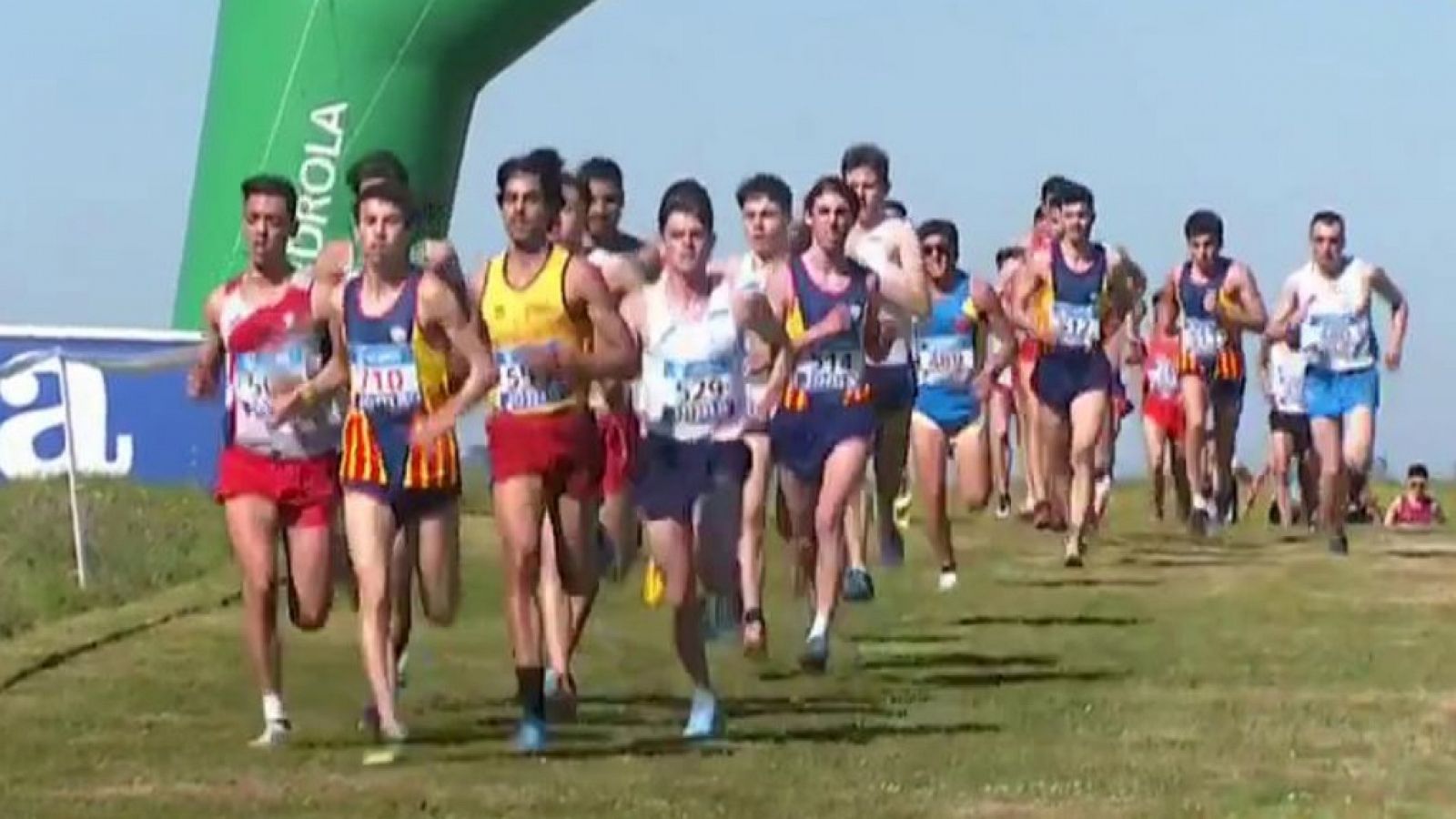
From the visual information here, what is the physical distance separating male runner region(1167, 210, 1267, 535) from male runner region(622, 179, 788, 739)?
8.42 m

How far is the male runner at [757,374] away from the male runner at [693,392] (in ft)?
0.43

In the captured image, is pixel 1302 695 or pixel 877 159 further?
pixel 877 159

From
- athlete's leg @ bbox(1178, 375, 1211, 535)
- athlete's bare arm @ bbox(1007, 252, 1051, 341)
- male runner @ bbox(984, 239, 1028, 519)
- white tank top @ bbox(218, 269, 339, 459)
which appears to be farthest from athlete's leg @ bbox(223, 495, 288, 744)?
male runner @ bbox(984, 239, 1028, 519)

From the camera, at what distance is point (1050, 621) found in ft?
49.1

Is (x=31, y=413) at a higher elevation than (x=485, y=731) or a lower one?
higher

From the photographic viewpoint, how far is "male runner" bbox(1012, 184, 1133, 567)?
1686 centimetres

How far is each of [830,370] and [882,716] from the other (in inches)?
76.5

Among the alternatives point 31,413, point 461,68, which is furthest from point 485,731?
point 461,68

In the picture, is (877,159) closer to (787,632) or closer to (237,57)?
(787,632)

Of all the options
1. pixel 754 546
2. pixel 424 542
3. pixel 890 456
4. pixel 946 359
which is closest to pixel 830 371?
pixel 754 546

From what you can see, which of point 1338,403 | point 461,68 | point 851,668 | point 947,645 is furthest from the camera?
point 461,68

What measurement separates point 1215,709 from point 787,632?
3.44 meters

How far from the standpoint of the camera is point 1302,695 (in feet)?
38.7

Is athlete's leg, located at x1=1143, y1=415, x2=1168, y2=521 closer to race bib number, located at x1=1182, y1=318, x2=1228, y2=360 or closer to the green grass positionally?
race bib number, located at x1=1182, y1=318, x2=1228, y2=360
